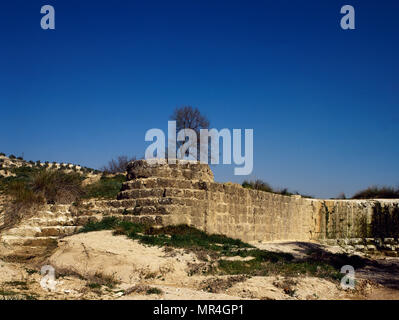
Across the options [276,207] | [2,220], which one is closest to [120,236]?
[2,220]

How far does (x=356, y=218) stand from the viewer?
21.8 metres

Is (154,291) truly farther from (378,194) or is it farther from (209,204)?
(378,194)

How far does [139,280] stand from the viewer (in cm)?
878

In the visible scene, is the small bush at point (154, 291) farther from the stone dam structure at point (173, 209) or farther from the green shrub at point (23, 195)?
the green shrub at point (23, 195)

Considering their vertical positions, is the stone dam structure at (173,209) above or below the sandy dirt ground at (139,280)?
above

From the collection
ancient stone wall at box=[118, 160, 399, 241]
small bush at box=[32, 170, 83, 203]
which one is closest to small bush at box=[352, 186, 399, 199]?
ancient stone wall at box=[118, 160, 399, 241]

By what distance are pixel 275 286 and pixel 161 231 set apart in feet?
13.6

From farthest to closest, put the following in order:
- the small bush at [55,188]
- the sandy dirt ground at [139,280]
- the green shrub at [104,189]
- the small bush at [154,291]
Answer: the green shrub at [104,189] < the small bush at [55,188] < the sandy dirt ground at [139,280] < the small bush at [154,291]

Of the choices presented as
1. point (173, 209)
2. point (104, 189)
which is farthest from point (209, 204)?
point (104, 189)

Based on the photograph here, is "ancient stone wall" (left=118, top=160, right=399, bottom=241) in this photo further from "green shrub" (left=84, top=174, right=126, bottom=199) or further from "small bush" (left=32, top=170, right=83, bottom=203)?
"small bush" (left=32, top=170, right=83, bottom=203)

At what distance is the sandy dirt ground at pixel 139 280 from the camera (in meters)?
7.27

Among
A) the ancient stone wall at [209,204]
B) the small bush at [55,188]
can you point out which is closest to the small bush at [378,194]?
the ancient stone wall at [209,204]

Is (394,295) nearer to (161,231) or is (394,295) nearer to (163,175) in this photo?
(161,231)
